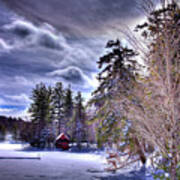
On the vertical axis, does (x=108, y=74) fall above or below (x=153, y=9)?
above

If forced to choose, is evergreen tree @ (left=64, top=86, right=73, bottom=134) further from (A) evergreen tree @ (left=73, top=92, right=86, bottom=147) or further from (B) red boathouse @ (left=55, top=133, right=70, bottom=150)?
(B) red boathouse @ (left=55, top=133, right=70, bottom=150)

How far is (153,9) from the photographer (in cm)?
395

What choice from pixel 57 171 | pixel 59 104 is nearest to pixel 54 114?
pixel 59 104

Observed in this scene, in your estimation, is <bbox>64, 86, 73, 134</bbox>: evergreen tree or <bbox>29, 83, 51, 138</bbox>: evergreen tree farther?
<bbox>64, 86, 73, 134</bbox>: evergreen tree

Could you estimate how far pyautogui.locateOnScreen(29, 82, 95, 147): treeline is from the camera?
136ft

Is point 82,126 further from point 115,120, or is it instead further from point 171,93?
point 171,93

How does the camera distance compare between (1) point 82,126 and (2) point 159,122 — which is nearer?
(2) point 159,122

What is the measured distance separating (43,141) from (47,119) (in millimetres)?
4785

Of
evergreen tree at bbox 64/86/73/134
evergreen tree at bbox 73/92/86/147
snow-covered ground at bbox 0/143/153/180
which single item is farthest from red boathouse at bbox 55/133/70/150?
snow-covered ground at bbox 0/143/153/180

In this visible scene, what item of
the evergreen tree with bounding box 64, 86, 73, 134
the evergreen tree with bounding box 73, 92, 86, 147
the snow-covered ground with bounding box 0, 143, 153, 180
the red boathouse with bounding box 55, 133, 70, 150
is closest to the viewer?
the snow-covered ground with bounding box 0, 143, 153, 180

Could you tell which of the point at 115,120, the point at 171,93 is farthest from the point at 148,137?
the point at 115,120

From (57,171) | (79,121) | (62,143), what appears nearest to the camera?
(57,171)

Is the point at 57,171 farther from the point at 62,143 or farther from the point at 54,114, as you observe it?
the point at 54,114

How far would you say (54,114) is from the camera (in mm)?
49250
